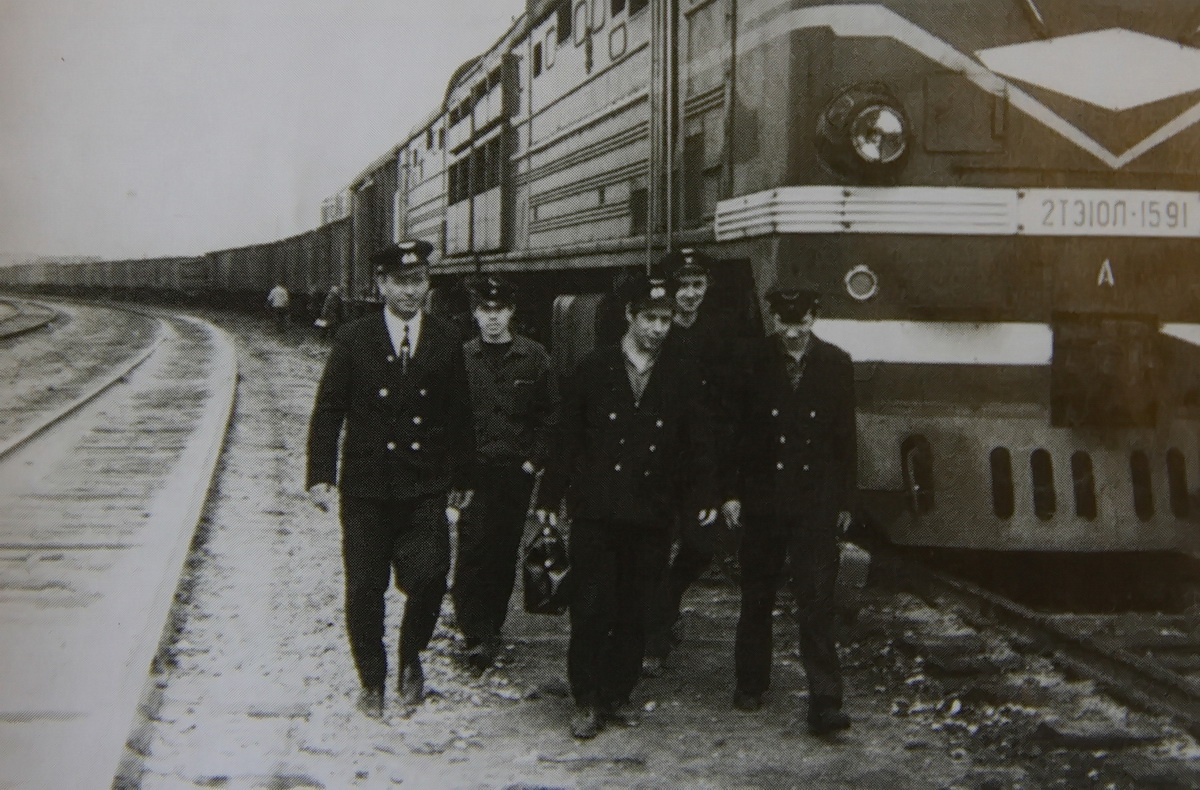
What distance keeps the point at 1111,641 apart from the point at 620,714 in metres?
1.85

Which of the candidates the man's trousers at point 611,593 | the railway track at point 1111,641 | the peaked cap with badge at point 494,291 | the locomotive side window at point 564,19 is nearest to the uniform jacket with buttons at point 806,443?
the man's trousers at point 611,593

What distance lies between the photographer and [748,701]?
4727mm

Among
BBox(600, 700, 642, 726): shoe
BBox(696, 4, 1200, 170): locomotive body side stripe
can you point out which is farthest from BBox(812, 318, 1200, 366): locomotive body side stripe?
BBox(600, 700, 642, 726): shoe

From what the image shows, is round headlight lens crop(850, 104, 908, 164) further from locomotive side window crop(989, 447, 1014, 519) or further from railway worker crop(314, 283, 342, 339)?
railway worker crop(314, 283, 342, 339)

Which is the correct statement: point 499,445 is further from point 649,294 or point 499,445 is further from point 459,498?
point 649,294

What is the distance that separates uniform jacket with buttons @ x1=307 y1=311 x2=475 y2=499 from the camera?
4711mm

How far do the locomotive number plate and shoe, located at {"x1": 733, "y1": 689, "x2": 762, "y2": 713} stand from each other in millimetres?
2134

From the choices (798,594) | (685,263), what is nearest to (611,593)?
(798,594)

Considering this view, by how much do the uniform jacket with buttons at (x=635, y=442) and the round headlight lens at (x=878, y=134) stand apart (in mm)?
1267

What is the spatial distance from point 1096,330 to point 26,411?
9.33 meters

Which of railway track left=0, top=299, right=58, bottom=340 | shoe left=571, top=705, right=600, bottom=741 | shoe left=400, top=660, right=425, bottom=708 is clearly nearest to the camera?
shoe left=571, top=705, right=600, bottom=741

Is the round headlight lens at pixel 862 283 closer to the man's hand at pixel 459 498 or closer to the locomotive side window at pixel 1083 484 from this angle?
the locomotive side window at pixel 1083 484

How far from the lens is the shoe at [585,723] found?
4.43m

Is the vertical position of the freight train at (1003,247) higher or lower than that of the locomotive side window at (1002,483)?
higher
